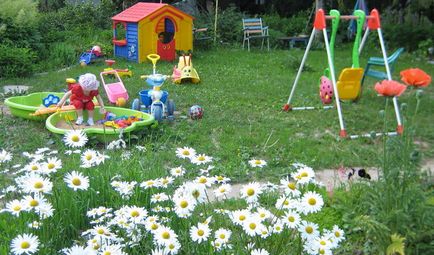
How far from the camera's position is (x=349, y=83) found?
709 centimetres

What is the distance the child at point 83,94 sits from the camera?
6250 millimetres

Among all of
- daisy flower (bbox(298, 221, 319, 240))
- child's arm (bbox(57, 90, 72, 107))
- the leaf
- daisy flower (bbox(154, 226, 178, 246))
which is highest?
daisy flower (bbox(154, 226, 178, 246))

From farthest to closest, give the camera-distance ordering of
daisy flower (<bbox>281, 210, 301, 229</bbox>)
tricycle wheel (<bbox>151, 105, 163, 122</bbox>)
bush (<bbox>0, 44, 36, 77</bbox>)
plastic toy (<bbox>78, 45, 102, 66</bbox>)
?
plastic toy (<bbox>78, 45, 102, 66</bbox>)
bush (<bbox>0, 44, 36, 77</bbox>)
tricycle wheel (<bbox>151, 105, 163, 122</bbox>)
daisy flower (<bbox>281, 210, 301, 229</bbox>)

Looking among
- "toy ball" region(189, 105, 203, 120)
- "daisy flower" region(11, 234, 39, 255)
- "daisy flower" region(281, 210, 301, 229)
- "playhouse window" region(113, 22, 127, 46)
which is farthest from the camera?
"playhouse window" region(113, 22, 127, 46)

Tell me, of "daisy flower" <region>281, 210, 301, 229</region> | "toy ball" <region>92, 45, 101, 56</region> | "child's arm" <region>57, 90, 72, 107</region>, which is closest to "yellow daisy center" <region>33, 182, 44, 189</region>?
"daisy flower" <region>281, 210, 301, 229</region>

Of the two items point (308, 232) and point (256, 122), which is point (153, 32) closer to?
point (256, 122)

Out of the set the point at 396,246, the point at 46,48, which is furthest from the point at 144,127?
the point at 46,48

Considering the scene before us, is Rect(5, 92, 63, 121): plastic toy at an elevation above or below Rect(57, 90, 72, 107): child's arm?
below

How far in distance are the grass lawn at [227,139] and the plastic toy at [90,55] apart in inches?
9.9

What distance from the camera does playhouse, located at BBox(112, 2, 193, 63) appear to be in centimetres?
1160

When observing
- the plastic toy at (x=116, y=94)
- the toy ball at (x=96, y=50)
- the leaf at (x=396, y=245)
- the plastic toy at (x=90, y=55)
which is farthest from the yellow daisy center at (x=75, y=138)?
the toy ball at (x=96, y=50)

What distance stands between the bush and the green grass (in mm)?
279

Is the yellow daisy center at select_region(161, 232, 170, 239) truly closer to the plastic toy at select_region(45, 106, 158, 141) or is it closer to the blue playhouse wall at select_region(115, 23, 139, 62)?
the plastic toy at select_region(45, 106, 158, 141)

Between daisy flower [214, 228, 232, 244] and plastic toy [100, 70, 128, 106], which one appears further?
plastic toy [100, 70, 128, 106]
